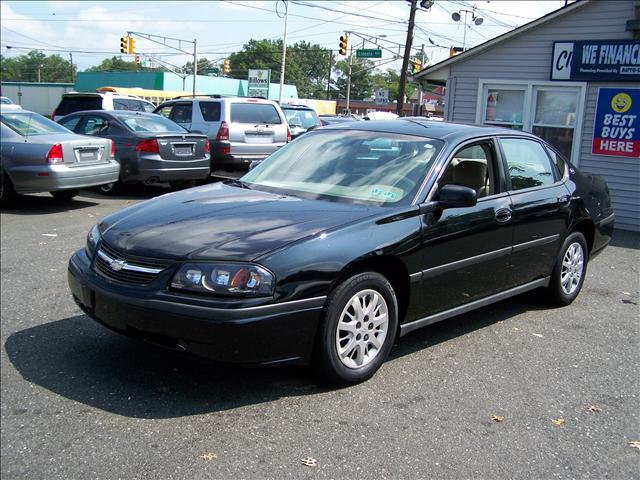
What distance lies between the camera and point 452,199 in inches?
167

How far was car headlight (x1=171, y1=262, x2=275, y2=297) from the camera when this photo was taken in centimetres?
340

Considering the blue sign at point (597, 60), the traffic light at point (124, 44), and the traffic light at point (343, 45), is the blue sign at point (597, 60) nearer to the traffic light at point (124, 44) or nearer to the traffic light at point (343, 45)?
the traffic light at point (343, 45)

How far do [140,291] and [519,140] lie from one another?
350 centimetres

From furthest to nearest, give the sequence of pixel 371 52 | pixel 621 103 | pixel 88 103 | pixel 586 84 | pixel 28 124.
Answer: pixel 371 52 < pixel 88 103 < pixel 586 84 < pixel 621 103 < pixel 28 124

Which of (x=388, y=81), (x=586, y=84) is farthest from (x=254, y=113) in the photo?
(x=388, y=81)

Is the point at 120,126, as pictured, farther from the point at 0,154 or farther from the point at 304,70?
the point at 304,70

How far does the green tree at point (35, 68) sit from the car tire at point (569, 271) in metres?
133

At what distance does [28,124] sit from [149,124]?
226 centimetres

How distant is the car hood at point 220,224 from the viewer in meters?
3.56

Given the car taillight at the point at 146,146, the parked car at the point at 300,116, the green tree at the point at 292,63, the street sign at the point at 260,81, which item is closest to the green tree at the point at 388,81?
the green tree at the point at 292,63

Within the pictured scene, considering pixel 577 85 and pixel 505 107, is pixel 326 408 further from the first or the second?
pixel 505 107

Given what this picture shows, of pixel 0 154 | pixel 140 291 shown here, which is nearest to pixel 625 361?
pixel 140 291

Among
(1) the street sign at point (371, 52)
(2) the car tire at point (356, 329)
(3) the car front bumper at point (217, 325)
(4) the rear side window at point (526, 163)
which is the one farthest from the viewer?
(1) the street sign at point (371, 52)

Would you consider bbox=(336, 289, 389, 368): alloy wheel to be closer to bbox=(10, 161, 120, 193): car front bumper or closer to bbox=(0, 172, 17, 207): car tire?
bbox=(10, 161, 120, 193): car front bumper
